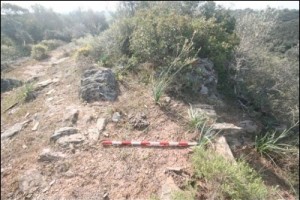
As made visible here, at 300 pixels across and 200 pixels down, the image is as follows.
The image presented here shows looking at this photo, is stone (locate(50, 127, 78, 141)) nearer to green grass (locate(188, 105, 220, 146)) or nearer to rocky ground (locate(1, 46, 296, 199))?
rocky ground (locate(1, 46, 296, 199))

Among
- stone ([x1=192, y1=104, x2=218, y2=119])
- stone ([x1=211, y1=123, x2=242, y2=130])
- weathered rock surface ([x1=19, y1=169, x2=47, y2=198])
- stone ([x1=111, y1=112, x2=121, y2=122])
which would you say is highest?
stone ([x1=192, y1=104, x2=218, y2=119])

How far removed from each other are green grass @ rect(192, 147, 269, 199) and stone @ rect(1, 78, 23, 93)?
7042mm

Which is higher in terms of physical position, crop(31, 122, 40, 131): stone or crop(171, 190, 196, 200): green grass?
crop(31, 122, 40, 131): stone

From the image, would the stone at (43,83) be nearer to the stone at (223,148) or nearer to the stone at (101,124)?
the stone at (101,124)

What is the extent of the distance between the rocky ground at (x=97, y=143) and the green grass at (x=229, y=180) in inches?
13.5

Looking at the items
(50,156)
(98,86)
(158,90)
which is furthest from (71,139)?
(158,90)

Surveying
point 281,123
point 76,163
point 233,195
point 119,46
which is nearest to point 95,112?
point 76,163

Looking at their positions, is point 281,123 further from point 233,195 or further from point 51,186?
point 51,186

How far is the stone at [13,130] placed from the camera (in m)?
6.50

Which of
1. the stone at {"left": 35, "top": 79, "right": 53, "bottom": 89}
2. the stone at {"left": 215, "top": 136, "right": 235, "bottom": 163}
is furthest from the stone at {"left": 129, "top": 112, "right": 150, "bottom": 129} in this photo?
the stone at {"left": 35, "top": 79, "right": 53, "bottom": 89}

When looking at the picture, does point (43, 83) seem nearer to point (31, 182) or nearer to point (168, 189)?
point (31, 182)

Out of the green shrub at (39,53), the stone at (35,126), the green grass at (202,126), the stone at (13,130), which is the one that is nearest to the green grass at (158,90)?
the green grass at (202,126)

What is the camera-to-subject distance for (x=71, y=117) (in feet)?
20.4

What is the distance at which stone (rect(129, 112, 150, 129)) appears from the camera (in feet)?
19.1
